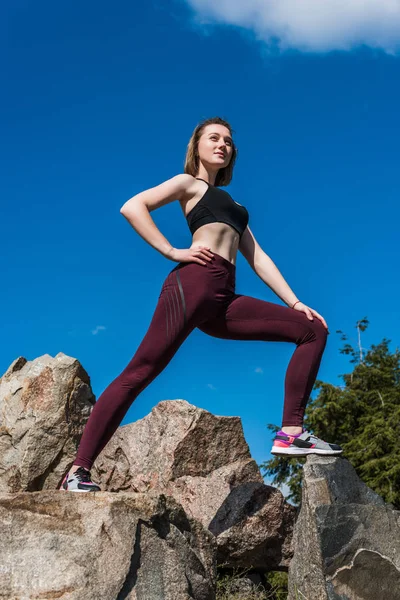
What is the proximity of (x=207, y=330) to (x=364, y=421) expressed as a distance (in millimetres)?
20567

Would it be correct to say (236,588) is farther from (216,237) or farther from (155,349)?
(216,237)

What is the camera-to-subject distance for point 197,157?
19.3 ft

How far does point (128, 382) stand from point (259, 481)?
2.79 m

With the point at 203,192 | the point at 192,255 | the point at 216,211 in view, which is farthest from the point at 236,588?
the point at 203,192

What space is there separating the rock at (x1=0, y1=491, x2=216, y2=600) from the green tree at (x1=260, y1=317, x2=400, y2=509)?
17.8 m

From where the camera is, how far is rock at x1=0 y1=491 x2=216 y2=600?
388cm

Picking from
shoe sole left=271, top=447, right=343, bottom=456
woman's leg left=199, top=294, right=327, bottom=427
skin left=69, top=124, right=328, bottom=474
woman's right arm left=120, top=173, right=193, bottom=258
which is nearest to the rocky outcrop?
shoe sole left=271, top=447, right=343, bottom=456

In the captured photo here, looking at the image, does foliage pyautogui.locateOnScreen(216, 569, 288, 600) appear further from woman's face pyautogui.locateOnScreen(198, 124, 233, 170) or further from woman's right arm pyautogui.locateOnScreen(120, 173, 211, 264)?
woman's face pyautogui.locateOnScreen(198, 124, 233, 170)

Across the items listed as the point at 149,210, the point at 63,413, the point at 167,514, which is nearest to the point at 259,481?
the point at 63,413

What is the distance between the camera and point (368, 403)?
86.7ft

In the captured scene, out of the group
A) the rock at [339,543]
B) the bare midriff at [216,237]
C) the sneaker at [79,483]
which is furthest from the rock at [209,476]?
the bare midriff at [216,237]

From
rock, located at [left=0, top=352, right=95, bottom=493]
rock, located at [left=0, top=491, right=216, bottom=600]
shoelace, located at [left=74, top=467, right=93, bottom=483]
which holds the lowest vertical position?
rock, located at [left=0, top=491, right=216, bottom=600]

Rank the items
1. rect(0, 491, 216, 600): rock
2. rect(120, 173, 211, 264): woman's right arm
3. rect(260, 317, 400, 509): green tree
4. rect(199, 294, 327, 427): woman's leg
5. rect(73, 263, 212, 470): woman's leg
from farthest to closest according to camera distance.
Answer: rect(260, 317, 400, 509): green tree, rect(199, 294, 327, 427): woman's leg, rect(120, 173, 211, 264): woman's right arm, rect(73, 263, 212, 470): woman's leg, rect(0, 491, 216, 600): rock

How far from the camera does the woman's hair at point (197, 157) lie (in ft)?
19.3
